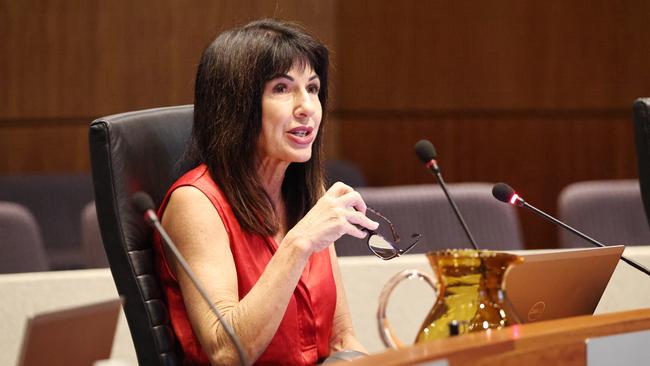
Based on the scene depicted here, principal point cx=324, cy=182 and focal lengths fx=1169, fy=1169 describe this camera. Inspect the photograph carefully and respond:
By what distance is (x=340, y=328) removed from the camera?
2227mm

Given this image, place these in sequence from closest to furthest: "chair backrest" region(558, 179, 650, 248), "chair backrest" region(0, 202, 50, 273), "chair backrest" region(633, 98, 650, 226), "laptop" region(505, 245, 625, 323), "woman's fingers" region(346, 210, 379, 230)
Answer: "laptop" region(505, 245, 625, 323), "woman's fingers" region(346, 210, 379, 230), "chair backrest" region(633, 98, 650, 226), "chair backrest" region(0, 202, 50, 273), "chair backrest" region(558, 179, 650, 248)

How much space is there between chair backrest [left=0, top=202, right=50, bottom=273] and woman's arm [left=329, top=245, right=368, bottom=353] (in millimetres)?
1072

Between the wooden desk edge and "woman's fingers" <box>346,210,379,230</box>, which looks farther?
"woman's fingers" <box>346,210,379,230</box>

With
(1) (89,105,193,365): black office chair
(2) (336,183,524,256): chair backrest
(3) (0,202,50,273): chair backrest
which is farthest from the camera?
(2) (336,183,524,256): chair backrest

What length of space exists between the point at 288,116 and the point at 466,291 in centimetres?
71

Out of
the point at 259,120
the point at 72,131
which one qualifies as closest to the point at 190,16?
the point at 72,131

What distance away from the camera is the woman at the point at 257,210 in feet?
6.15

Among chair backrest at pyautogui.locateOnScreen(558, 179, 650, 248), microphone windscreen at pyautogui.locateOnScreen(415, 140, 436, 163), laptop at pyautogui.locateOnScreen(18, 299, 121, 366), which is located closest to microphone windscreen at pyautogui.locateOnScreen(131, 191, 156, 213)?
laptop at pyautogui.locateOnScreen(18, 299, 121, 366)

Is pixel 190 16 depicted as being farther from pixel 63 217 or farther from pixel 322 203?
pixel 322 203

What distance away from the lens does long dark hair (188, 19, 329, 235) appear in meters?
2.05

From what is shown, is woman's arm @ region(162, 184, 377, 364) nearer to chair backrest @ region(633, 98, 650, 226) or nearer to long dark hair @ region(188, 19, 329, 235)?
long dark hair @ region(188, 19, 329, 235)

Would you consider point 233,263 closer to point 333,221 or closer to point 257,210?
point 257,210

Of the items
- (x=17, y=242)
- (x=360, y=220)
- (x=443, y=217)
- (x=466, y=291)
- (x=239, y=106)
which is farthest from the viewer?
(x=443, y=217)

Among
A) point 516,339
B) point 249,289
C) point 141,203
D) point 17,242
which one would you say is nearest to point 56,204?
point 17,242
